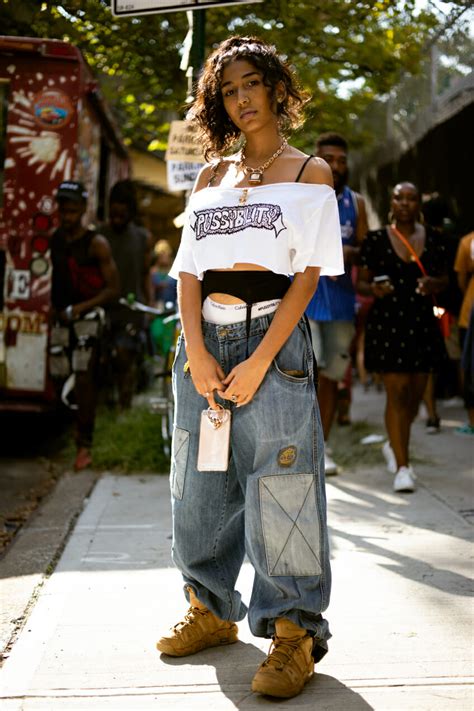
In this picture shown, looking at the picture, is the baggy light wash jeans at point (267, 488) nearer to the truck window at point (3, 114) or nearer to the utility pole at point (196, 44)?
the utility pole at point (196, 44)

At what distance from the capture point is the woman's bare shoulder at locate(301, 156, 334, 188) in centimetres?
323

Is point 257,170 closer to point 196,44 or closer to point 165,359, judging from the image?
point 196,44

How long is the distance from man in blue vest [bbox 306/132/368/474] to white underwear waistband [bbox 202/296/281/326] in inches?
121

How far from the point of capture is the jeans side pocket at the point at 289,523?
3.16 m

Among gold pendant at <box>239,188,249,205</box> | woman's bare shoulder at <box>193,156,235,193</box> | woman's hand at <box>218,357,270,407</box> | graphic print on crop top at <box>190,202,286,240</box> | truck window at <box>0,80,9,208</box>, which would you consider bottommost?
woman's hand at <box>218,357,270,407</box>

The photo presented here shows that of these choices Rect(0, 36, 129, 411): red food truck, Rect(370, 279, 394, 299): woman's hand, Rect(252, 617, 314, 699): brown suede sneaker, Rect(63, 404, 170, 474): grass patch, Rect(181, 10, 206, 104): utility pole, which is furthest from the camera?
Rect(0, 36, 129, 411): red food truck

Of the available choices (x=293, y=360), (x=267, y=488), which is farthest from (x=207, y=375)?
(x=267, y=488)

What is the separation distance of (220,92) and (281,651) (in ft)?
6.05

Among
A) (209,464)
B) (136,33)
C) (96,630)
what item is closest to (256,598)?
(209,464)

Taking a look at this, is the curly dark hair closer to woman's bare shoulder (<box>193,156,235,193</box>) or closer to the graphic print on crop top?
woman's bare shoulder (<box>193,156,235,193</box>)

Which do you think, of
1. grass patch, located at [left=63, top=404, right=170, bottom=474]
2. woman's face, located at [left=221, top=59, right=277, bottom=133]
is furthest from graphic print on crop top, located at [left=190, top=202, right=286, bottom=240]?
grass patch, located at [left=63, top=404, right=170, bottom=474]

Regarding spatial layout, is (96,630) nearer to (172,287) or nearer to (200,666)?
(200,666)

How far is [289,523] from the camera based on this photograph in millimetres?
3166

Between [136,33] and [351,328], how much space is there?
305cm
